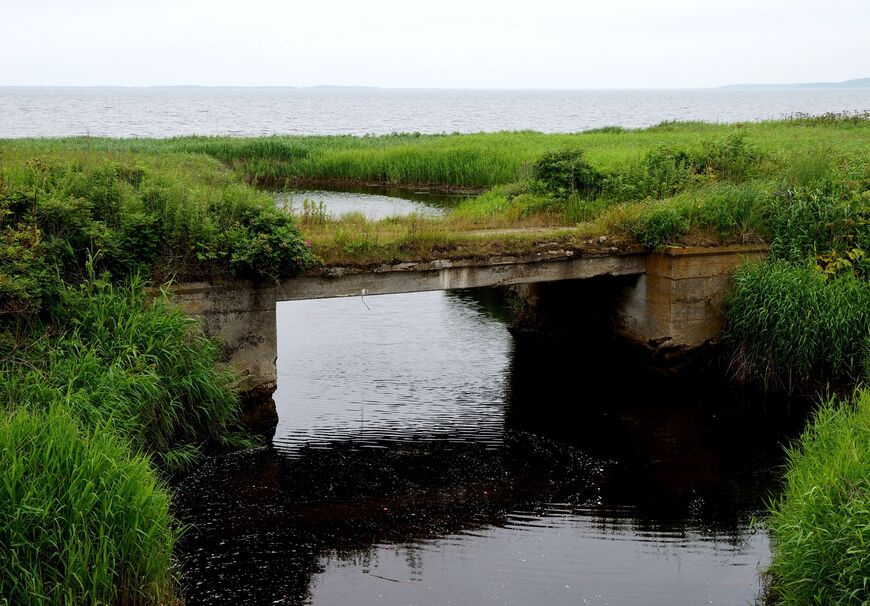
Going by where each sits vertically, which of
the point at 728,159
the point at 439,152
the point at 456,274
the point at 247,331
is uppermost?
the point at 439,152

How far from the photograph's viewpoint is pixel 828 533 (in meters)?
5.93

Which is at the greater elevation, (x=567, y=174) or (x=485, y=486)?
(x=567, y=174)

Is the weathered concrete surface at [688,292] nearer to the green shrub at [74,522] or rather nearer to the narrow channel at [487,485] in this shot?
the narrow channel at [487,485]

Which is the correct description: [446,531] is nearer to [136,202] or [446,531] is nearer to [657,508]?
[657,508]

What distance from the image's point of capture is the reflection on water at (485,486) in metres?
7.21

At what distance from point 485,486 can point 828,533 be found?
3.81 metres

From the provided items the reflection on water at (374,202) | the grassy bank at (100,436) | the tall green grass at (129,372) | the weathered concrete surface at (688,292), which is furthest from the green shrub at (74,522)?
the reflection on water at (374,202)

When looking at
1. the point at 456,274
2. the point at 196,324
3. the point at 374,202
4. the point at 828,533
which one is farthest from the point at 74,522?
the point at 374,202

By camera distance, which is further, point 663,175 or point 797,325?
point 663,175

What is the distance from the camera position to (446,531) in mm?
8086

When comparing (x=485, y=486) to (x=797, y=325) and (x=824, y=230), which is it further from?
(x=824, y=230)

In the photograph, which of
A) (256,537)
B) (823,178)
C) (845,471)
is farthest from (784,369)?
(256,537)

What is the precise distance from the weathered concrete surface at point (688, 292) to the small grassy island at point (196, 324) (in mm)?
261

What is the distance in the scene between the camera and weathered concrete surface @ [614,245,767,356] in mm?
12352
